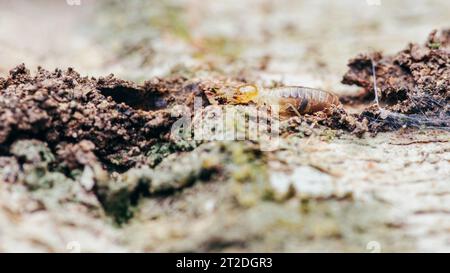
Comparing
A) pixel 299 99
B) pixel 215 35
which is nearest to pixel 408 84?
pixel 299 99

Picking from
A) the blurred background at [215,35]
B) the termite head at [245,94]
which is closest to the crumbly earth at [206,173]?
the termite head at [245,94]

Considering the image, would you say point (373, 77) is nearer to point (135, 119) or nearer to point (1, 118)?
point (135, 119)

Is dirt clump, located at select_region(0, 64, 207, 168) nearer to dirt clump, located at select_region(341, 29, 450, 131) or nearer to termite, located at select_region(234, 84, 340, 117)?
termite, located at select_region(234, 84, 340, 117)

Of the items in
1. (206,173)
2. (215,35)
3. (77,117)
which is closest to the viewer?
(206,173)

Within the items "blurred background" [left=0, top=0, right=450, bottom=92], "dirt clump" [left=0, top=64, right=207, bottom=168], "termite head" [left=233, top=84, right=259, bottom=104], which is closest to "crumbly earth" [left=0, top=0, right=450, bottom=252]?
"dirt clump" [left=0, top=64, right=207, bottom=168]

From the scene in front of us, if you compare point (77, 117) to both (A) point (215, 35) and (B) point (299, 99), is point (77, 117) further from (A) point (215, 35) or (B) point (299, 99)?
(A) point (215, 35)

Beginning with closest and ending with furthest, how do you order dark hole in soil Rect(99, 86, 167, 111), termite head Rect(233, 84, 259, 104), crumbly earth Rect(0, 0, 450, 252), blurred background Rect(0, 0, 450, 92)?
crumbly earth Rect(0, 0, 450, 252)
termite head Rect(233, 84, 259, 104)
dark hole in soil Rect(99, 86, 167, 111)
blurred background Rect(0, 0, 450, 92)
